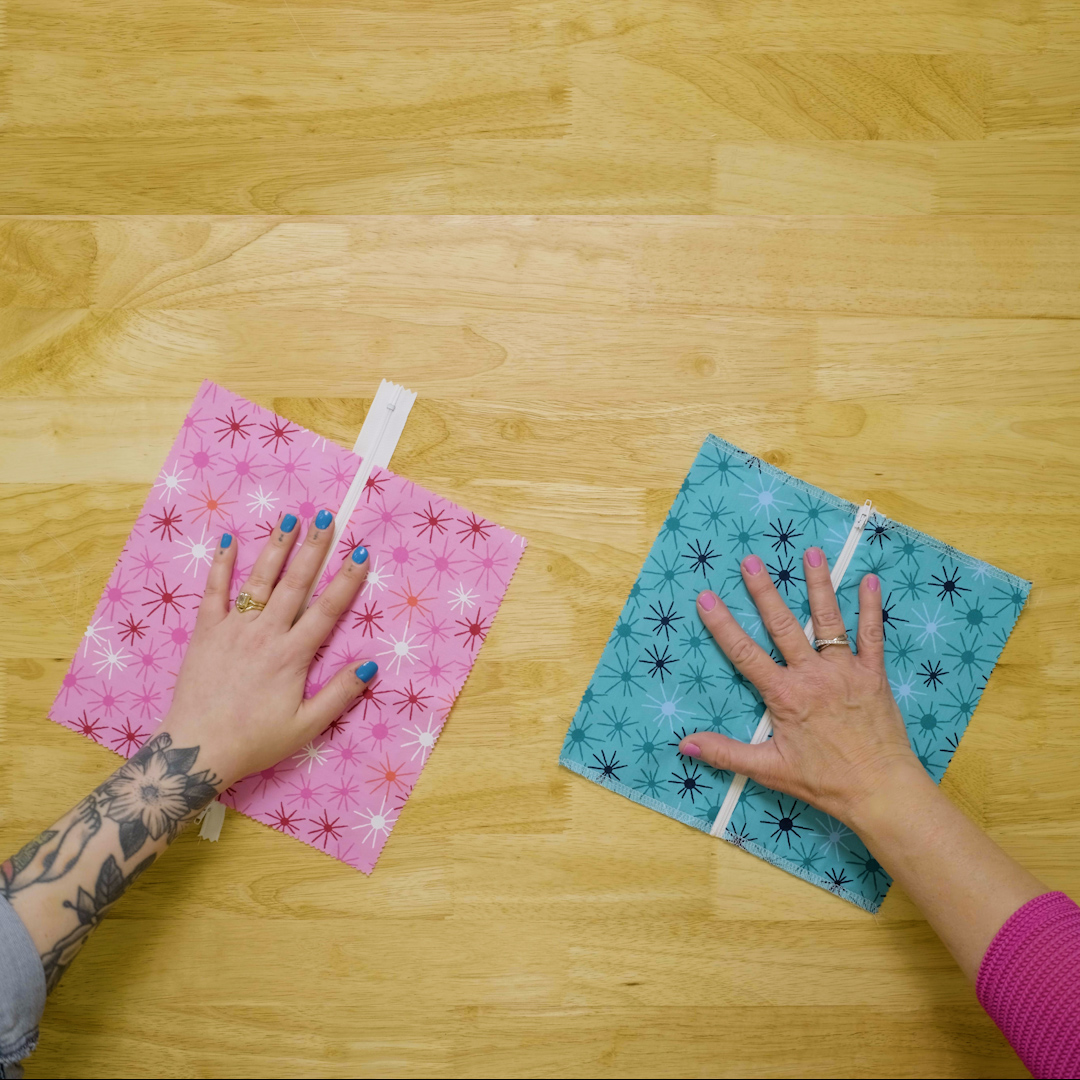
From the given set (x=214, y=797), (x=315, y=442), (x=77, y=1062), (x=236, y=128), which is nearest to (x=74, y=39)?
(x=236, y=128)

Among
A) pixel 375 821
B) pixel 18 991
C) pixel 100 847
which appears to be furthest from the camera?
pixel 375 821

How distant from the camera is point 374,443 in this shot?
101cm

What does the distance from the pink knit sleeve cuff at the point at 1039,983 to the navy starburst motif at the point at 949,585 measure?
0.34 m

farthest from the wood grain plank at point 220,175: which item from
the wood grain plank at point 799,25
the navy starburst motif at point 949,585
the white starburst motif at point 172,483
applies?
the navy starburst motif at point 949,585

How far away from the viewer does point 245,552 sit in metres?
1.01

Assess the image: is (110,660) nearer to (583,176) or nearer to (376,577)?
(376,577)

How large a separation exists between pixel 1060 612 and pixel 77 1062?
1325 millimetres

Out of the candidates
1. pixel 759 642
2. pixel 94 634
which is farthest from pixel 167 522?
pixel 759 642

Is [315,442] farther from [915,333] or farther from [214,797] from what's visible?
[915,333]

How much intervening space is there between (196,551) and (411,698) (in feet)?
1.06

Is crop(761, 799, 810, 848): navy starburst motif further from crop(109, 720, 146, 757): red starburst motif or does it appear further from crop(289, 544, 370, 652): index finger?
crop(109, 720, 146, 757): red starburst motif

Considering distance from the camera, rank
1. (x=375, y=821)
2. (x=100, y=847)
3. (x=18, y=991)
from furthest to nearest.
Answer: (x=375, y=821)
(x=100, y=847)
(x=18, y=991)

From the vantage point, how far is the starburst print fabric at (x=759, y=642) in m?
1.00

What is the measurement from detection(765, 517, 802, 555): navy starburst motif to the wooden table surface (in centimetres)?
7
